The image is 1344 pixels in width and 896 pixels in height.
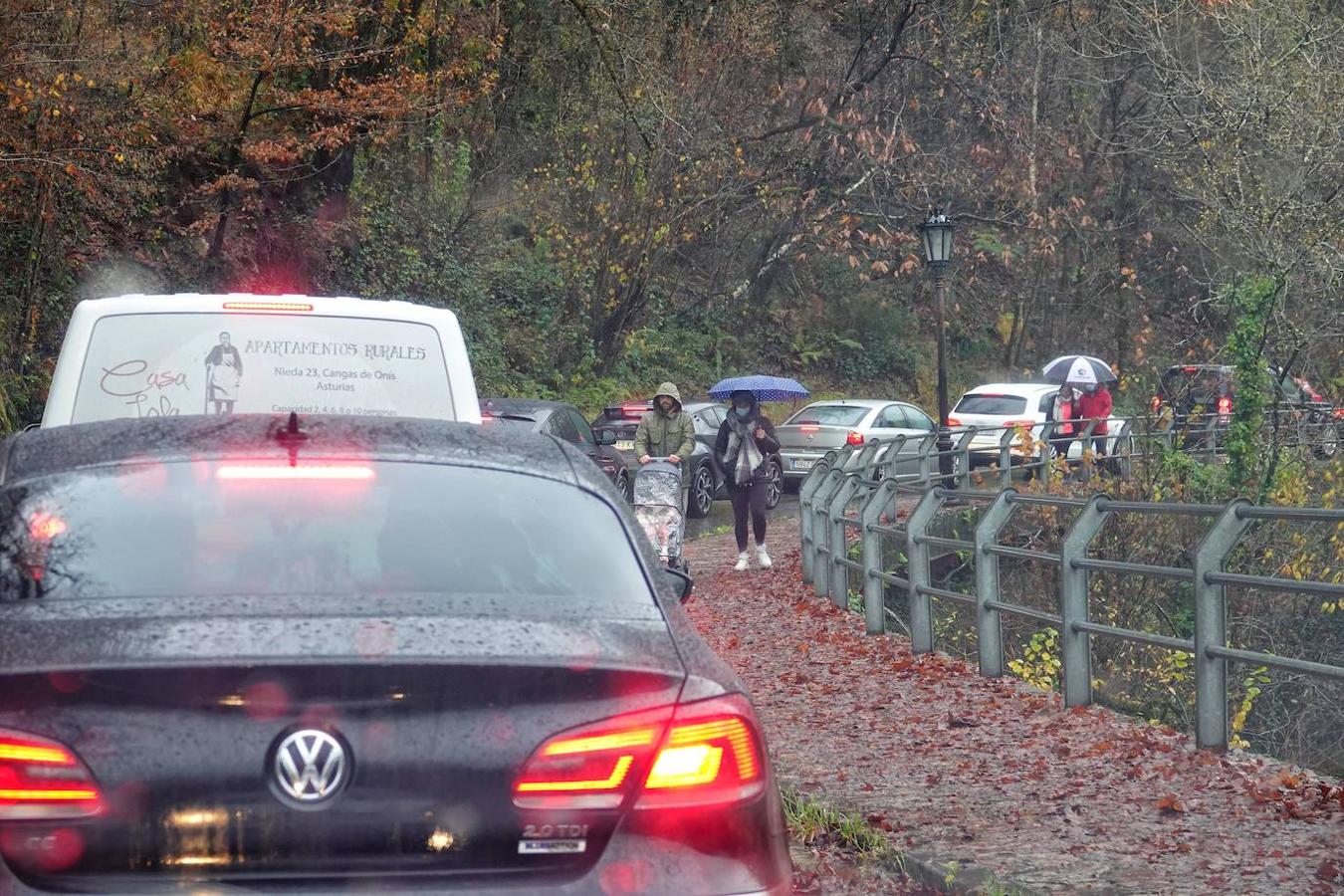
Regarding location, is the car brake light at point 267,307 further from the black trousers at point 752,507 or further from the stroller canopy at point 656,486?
the black trousers at point 752,507

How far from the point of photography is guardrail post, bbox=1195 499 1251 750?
26.2 ft

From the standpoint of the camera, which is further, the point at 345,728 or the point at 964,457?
the point at 964,457

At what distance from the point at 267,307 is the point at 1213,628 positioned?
456 cm

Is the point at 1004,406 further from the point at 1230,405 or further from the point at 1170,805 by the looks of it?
the point at 1170,805

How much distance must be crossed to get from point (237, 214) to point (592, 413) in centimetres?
990

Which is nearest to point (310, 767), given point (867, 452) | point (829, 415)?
point (867, 452)

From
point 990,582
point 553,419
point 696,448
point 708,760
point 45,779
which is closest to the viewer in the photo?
point 45,779

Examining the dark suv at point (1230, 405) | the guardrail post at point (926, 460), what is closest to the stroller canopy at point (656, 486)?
the guardrail post at point (926, 460)

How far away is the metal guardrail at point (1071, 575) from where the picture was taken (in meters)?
7.96

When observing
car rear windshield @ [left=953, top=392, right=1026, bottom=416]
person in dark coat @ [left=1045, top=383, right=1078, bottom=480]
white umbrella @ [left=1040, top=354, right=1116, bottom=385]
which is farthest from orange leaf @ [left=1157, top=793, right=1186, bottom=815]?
car rear windshield @ [left=953, top=392, right=1026, bottom=416]

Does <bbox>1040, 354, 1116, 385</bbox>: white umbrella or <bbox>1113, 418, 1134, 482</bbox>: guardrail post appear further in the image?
<bbox>1040, 354, 1116, 385</bbox>: white umbrella

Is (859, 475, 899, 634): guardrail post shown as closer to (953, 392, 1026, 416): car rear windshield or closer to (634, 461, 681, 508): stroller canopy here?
(634, 461, 681, 508): stroller canopy

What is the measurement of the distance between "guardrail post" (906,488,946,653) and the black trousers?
5.41 metres

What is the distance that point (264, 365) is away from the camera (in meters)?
8.03
